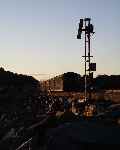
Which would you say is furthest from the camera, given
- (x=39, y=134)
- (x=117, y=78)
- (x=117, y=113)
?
(x=117, y=78)

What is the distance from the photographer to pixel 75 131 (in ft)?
41.9

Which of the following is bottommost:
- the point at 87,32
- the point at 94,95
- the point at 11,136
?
the point at 11,136

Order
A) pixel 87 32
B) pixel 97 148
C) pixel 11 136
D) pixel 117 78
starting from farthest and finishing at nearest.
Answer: pixel 117 78 → pixel 87 32 → pixel 11 136 → pixel 97 148

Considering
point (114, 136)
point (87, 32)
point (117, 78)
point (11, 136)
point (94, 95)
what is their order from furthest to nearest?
point (117, 78)
point (94, 95)
point (87, 32)
point (11, 136)
point (114, 136)

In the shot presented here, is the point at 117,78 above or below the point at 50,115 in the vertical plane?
above

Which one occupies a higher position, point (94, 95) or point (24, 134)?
point (94, 95)

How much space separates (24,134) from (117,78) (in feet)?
147

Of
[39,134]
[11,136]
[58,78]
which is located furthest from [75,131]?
[58,78]

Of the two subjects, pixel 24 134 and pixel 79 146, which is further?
pixel 24 134

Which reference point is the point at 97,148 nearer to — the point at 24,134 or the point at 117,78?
the point at 24,134

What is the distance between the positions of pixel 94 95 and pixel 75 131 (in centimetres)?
3584

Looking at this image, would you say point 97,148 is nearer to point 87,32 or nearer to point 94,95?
point 87,32

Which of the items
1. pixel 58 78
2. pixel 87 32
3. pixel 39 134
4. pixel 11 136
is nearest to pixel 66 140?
pixel 39 134

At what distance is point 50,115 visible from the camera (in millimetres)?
22297
